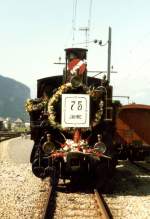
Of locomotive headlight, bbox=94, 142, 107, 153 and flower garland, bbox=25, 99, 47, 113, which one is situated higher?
flower garland, bbox=25, 99, 47, 113

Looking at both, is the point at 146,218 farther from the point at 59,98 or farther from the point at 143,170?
the point at 143,170

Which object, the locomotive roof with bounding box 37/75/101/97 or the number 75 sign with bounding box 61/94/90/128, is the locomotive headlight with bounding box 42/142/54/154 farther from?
the locomotive roof with bounding box 37/75/101/97

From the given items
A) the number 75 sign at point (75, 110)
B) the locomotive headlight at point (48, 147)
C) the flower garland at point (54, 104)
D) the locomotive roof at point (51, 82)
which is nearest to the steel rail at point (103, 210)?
the locomotive headlight at point (48, 147)

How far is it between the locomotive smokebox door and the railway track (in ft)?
9.17

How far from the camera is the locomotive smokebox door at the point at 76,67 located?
12453mm

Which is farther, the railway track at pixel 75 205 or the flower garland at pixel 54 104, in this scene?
the flower garland at pixel 54 104

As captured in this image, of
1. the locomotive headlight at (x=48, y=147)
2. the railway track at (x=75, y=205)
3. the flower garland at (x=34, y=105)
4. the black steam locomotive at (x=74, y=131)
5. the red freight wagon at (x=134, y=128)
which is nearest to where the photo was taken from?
the railway track at (x=75, y=205)

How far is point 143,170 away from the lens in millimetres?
17328

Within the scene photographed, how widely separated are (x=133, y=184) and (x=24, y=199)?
156 inches

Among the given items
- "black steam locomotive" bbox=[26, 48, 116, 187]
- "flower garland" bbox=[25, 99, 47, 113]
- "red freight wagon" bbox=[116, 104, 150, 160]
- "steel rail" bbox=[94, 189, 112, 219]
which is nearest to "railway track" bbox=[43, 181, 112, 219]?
"steel rail" bbox=[94, 189, 112, 219]

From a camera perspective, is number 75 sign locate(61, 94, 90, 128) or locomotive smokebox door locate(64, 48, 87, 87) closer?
number 75 sign locate(61, 94, 90, 128)

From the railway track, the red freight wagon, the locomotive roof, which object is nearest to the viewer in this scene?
the railway track

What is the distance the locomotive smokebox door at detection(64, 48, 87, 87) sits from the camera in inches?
490

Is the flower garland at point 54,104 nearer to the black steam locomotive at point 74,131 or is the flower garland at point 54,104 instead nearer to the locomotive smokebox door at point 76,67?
the black steam locomotive at point 74,131
